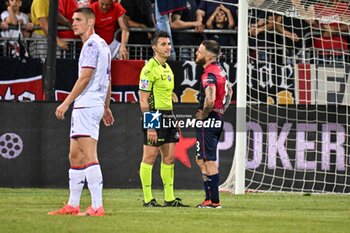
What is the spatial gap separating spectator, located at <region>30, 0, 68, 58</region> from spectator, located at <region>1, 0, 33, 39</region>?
0.17m

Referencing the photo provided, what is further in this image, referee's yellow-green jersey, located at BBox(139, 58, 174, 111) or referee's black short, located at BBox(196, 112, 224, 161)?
referee's yellow-green jersey, located at BBox(139, 58, 174, 111)

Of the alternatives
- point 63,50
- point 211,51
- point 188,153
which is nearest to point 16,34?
point 63,50

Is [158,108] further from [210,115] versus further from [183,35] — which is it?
[183,35]

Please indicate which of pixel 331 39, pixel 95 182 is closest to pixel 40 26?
pixel 331 39

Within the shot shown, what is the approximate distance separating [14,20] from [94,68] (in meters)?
8.89

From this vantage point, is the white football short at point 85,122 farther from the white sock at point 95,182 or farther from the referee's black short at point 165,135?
the referee's black short at point 165,135

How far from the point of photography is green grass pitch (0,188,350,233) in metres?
11.3

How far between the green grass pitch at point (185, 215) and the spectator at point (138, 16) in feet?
13.8

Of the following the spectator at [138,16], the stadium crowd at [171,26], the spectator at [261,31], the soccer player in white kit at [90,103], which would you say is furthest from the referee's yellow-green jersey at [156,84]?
the spectator at [138,16]

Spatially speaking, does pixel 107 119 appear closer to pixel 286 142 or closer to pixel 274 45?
pixel 286 142

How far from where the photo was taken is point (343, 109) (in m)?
19.9

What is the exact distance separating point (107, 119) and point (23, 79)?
7045 mm

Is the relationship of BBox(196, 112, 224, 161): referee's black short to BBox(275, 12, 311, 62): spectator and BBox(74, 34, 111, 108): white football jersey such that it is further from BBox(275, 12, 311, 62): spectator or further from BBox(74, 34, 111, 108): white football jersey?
BBox(275, 12, 311, 62): spectator

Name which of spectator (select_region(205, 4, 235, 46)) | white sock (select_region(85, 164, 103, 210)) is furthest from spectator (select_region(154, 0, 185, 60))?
white sock (select_region(85, 164, 103, 210))
